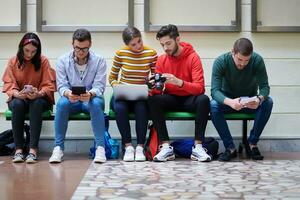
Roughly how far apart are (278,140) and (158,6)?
178 cm

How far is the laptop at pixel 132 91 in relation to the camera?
13.5 ft

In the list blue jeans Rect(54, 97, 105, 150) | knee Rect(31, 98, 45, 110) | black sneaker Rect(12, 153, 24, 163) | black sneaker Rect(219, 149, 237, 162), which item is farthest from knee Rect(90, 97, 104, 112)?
black sneaker Rect(219, 149, 237, 162)

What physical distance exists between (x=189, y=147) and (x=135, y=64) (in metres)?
0.86

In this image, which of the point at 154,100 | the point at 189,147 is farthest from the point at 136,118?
the point at 189,147

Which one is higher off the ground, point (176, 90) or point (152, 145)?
point (176, 90)

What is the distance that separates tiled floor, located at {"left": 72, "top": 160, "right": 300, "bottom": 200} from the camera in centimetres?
272

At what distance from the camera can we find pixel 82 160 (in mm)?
4109

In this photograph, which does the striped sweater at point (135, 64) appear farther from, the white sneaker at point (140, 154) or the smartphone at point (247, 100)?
the smartphone at point (247, 100)

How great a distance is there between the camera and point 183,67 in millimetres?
4227

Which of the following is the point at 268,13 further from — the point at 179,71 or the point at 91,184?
the point at 91,184

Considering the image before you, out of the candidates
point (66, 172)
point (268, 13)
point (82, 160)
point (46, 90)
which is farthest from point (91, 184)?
point (268, 13)

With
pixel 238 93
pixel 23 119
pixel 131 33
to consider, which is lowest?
pixel 23 119

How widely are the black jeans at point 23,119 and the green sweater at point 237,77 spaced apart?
1462 mm

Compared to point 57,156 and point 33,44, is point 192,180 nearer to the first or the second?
point 57,156
